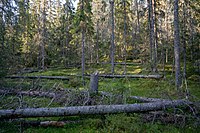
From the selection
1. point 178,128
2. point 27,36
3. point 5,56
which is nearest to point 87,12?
point 5,56

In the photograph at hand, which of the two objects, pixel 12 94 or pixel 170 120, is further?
pixel 12 94

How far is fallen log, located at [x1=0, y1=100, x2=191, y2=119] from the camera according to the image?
7824mm

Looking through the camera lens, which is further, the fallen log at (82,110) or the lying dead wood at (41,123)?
the lying dead wood at (41,123)

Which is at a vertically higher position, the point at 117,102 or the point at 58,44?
the point at 58,44

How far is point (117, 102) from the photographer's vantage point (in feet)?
32.5

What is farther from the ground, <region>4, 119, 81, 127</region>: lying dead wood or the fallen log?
the fallen log

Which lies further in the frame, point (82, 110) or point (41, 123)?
point (41, 123)

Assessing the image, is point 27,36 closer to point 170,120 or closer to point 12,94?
point 12,94

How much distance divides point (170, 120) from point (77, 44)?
137ft

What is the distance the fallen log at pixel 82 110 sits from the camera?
25.7 feet

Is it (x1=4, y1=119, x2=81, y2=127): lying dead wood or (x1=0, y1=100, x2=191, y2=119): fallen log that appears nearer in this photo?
(x1=0, y1=100, x2=191, y2=119): fallen log

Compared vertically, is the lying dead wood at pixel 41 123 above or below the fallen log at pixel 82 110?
below

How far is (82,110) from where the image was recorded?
326 inches

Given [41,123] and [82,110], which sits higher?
[82,110]
